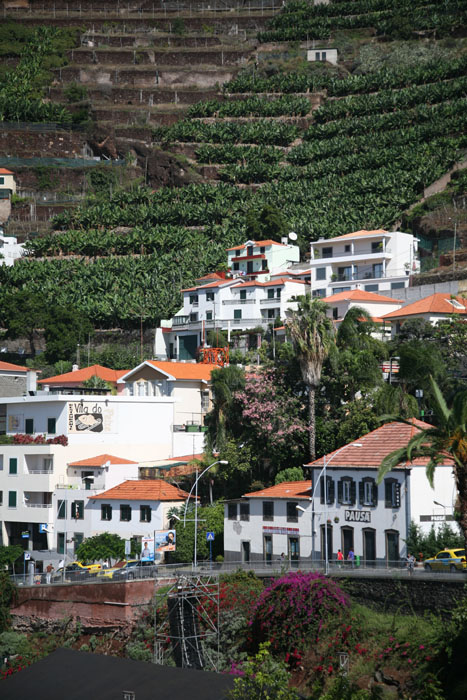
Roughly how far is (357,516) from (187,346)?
157 ft

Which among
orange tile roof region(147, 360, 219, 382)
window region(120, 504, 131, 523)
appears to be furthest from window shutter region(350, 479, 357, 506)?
orange tile roof region(147, 360, 219, 382)

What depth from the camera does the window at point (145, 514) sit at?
60.1 metres

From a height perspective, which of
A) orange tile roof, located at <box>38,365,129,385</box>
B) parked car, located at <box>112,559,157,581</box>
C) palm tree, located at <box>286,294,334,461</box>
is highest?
orange tile roof, located at <box>38,365,129,385</box>

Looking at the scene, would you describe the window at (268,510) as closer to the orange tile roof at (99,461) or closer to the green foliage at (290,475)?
the green foliage at (290,475)

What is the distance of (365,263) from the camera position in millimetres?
98188

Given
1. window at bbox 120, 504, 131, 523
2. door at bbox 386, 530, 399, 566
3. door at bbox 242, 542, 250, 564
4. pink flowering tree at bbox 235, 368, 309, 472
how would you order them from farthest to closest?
window at bbox 120, 504, 131, 523 < pink flowering tree at bbox 235, 368, 309, 472 < door at bbox 242, 542, 250, 564 < door at bbox 386, 530, 399, 566

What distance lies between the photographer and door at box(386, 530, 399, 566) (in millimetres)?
47469

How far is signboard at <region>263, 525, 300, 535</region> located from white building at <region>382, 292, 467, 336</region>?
2747cm

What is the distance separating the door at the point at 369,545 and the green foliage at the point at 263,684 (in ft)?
47.3

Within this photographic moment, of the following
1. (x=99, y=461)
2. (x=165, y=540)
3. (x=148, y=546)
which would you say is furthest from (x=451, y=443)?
(x=99, y=461)

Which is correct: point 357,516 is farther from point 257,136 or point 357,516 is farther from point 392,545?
point 257,136

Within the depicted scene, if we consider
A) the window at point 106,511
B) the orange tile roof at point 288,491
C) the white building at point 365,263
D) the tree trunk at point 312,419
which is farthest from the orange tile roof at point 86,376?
the orange tile roof at point 288,491

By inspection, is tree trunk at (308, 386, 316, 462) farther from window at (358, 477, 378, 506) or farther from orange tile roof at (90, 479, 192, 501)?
orange tile roof at (90, 479, 192, 501)

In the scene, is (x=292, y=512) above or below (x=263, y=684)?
above
